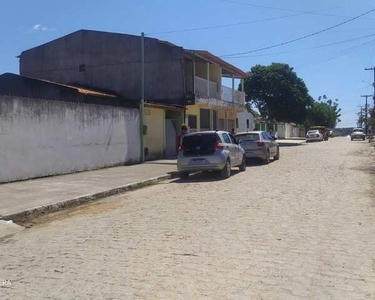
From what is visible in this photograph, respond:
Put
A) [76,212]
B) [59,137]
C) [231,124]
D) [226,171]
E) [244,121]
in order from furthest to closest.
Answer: [244,121]
[231,124]
[59,137]
[226,171]
[76,212]

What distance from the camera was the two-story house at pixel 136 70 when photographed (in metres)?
26.5

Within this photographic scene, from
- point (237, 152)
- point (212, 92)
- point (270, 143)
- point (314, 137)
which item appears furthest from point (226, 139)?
point (314, 137)

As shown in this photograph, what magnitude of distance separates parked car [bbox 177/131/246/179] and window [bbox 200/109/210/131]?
15909mm

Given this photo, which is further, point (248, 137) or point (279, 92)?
point (279, 92)

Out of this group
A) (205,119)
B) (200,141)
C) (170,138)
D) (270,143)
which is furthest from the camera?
(205,119)

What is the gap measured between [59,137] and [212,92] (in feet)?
54.7

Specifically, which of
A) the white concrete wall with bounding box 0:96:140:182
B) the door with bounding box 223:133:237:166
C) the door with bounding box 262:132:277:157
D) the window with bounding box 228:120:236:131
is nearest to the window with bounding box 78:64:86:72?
the white concrete wall with bounding box 0:96:140:182

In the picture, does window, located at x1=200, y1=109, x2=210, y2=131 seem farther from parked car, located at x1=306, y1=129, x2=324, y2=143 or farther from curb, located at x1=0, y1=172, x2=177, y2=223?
parked car, located at x1=306, y1=129, x2=324, y2=143

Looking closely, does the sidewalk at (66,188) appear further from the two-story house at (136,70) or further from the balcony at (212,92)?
the balcony at (212,92)

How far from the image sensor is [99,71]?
28.2m

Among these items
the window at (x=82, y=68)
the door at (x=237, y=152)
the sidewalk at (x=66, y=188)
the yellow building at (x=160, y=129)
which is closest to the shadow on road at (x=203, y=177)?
the door at (x=237, y=152)

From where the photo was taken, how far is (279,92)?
1933 inches

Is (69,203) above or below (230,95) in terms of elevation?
below

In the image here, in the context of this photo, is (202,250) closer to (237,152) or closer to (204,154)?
(204,154)
